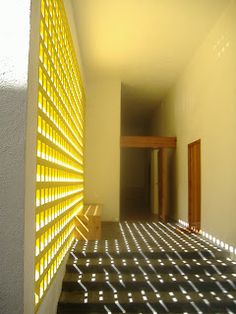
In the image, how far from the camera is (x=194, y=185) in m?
8.10

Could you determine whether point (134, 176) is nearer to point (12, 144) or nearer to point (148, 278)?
point (148, 278)

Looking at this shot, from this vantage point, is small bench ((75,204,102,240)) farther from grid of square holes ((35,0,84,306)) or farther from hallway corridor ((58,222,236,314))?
grid of square holes ((35,0,84,306))

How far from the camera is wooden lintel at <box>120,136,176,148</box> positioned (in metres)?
9.60

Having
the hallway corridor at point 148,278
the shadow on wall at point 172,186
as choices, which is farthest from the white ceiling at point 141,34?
the hallway corridor at point 148,278

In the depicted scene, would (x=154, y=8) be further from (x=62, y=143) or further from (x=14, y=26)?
(x=14, y=26)

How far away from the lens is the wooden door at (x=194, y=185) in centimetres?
784

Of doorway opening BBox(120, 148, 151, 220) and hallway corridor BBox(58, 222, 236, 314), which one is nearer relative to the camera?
hallway corridor BBox(58, 222, 236, 314)

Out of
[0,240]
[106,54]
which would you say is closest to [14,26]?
[0,240]

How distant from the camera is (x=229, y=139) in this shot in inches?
217

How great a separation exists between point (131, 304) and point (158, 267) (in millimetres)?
933

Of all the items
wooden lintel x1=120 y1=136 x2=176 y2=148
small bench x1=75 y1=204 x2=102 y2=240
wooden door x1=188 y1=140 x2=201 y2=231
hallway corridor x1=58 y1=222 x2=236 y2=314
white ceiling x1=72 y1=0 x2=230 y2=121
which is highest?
white ceiling x1=72 y1=0 x2=230 y2=121

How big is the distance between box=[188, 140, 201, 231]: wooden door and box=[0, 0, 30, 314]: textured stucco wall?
229 inches

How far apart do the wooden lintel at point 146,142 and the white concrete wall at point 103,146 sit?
226 millimetres

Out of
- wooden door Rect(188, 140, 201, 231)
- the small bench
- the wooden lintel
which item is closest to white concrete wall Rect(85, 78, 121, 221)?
the wooden lintel
